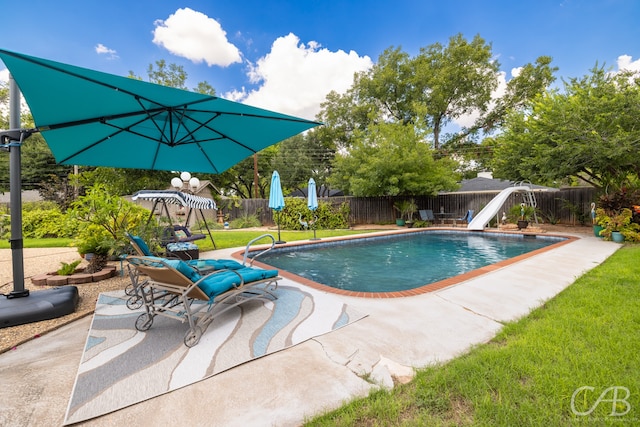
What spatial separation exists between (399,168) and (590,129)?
23.5ft

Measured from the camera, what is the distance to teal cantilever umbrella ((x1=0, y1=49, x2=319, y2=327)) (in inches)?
96.8

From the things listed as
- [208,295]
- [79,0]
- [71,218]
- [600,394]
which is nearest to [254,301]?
[208,295]

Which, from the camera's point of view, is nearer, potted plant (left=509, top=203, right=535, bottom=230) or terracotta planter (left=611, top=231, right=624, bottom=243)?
terracotta planter (left=611, top=231, right=624, bottom=243)

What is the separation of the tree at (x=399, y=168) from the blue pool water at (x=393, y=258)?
13.3 ft

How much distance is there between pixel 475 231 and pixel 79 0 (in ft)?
50.7

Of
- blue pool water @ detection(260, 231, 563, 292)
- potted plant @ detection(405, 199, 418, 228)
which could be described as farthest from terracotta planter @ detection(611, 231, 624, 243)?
potted plant @ detection(405, 199, 418, 228)

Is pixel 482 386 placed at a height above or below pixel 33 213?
below

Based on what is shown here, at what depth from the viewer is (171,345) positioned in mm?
2408

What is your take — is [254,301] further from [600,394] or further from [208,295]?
[600,394]

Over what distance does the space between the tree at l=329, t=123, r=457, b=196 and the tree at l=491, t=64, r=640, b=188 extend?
4.24 metres

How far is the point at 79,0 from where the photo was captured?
7512 mm

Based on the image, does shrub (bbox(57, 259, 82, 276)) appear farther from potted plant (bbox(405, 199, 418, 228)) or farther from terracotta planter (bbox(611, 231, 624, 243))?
potted plant (bbox(405, 199, 418, 228))

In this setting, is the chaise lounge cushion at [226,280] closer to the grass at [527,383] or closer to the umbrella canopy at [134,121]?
the grass at [527,383]

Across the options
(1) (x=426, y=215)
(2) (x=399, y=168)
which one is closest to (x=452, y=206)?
(1) (x=426, y=215)
